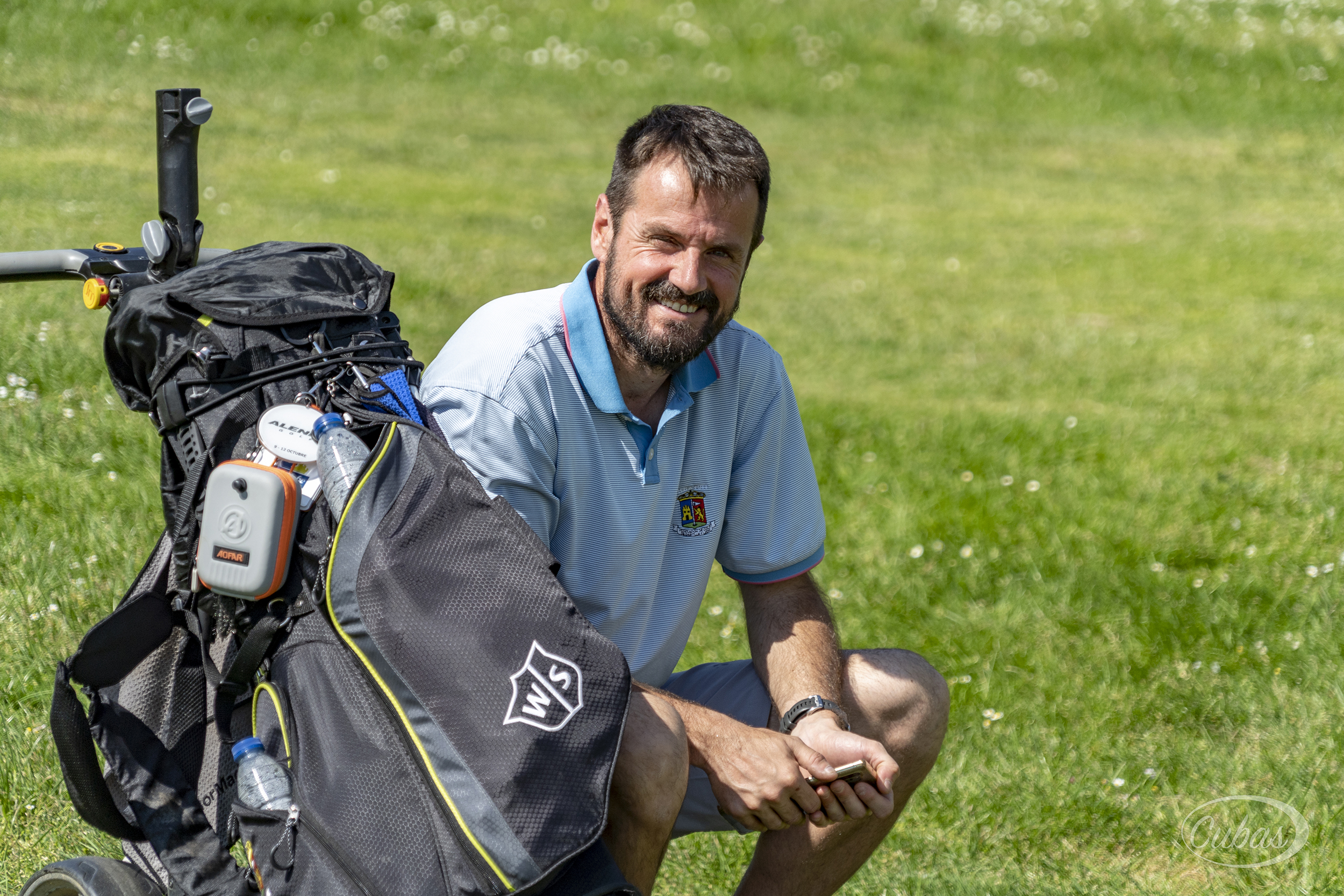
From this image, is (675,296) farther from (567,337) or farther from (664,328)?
(567,337)

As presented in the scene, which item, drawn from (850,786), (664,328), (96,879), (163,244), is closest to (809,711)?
(850,786)

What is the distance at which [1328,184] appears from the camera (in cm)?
1612

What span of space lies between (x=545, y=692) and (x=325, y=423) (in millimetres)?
610

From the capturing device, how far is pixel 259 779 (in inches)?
93.4

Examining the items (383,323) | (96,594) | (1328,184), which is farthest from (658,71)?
(383,323)

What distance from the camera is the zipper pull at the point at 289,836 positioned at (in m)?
2.32

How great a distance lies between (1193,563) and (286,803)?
15.1 ft

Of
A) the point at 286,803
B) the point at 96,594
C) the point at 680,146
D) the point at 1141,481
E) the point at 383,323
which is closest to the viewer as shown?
the point at 286,803

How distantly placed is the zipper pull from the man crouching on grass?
69cm

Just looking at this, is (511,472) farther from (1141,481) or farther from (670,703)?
(1141,481)

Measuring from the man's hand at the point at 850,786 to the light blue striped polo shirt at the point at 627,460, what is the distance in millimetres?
439
